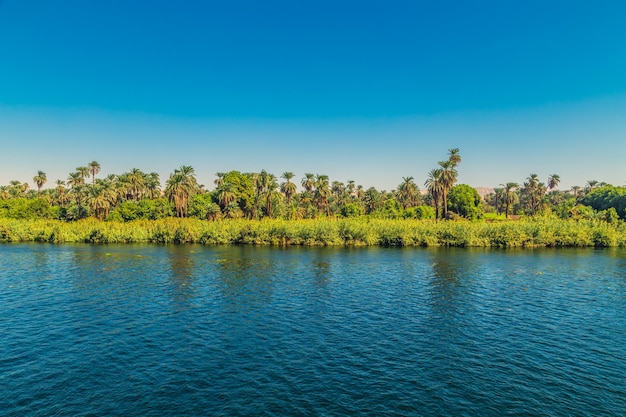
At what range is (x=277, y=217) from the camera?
420ft

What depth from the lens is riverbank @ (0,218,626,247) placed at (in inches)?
3634

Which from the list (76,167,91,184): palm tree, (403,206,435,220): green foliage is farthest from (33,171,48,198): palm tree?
(403,206,435,220): green foliage

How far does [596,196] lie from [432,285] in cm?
12888

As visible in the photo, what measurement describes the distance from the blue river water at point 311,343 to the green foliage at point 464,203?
7987cm

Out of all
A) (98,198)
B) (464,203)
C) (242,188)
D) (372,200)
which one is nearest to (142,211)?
(98,198)

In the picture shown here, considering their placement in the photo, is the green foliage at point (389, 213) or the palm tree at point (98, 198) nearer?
the palm tree at point (98, 198)

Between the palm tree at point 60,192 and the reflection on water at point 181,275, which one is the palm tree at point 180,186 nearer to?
the reflection on water at point 181,275

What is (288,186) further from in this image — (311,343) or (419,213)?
(311,343)

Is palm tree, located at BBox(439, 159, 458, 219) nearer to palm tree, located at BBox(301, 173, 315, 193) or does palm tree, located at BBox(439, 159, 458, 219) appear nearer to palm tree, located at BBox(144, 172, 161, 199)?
palm tree, located at BBox(301, 173, 315, 193)

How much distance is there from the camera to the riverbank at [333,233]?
303ft

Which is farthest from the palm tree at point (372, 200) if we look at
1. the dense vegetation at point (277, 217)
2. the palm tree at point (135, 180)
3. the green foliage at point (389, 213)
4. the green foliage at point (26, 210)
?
the green foliage at point (26, 210)

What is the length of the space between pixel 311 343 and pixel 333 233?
68519mm

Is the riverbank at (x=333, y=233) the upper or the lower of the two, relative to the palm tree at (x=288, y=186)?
lower

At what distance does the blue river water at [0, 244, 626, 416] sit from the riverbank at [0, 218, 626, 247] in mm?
40020
